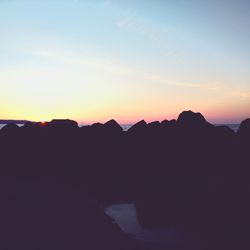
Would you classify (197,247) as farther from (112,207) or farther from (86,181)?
(86,181)

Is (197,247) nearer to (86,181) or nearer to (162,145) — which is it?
(86,181)

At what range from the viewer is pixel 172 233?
14.7 meters

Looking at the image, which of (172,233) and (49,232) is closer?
(49,232)

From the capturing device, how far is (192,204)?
1848 cm

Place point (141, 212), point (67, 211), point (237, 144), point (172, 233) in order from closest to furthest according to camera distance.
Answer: point (67, 211) → point (172, 233) → point (141, 212) → point (237, 144)

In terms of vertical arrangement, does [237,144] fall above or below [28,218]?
above

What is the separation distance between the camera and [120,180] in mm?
24094

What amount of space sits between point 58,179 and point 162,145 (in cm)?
1013

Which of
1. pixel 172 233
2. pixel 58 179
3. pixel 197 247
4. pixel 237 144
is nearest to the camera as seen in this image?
pixel 197 247

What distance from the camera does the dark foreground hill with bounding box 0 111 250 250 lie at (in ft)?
36.0

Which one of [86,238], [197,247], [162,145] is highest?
[162,145]

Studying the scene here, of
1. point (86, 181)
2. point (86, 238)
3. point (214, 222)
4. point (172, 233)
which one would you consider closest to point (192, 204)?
point (214, 222)

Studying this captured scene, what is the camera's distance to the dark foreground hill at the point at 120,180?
11.0 meters

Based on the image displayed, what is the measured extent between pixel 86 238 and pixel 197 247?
18.9 feet
